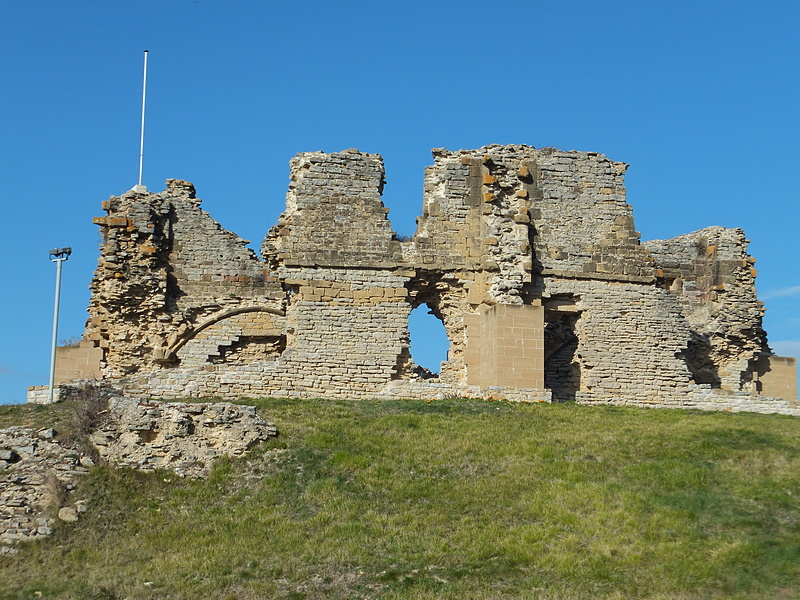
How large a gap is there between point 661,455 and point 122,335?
1214cm

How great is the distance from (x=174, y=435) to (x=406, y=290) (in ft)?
26.3

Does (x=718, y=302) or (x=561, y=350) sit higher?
(x=718, y=302)

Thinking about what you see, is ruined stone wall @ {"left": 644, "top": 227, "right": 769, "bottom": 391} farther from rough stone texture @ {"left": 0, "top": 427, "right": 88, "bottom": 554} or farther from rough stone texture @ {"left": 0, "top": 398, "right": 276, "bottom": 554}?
rough stone texture @ {"left": 0, "top": 427, "right": 88, "bottom": 554}

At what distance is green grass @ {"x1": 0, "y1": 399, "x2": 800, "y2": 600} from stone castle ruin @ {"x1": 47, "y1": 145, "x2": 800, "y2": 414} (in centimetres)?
398

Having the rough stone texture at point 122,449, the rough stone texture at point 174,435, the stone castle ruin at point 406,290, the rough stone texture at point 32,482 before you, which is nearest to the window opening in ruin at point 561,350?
the stone castle ruin at point 406,290

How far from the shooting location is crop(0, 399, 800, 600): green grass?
15.9 metres

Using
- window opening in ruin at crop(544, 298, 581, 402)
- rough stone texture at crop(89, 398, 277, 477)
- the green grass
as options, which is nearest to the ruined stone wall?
window opening in ruin at crop(544, 298, 581, 402)

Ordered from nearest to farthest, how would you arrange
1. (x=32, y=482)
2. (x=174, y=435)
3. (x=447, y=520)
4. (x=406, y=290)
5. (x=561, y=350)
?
(x=447, y=520) < (x=32, y=482) < (x=174, y=435) < (x=406, y=290) < (x=561, y=350)

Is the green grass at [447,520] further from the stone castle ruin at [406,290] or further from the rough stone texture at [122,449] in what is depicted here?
the stone castle ruin at [406,290]

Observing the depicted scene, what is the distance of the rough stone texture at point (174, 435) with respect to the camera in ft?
65.1

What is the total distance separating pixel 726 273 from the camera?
29266 mm

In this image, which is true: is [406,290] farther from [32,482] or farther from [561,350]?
[32,482]

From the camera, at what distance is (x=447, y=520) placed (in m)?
17.7

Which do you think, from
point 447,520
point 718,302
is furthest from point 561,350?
point 447,520
